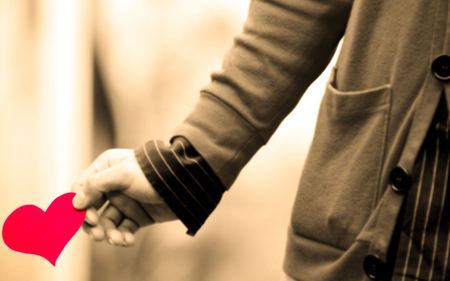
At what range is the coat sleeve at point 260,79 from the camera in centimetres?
62

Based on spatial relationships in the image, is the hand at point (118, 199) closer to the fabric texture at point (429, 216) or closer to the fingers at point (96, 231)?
the fingers at point (96, 231)

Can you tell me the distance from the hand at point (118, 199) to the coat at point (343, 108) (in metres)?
0.11

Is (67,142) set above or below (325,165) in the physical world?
below

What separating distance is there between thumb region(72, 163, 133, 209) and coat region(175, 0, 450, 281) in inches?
4.4

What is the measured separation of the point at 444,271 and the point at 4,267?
1153 mm

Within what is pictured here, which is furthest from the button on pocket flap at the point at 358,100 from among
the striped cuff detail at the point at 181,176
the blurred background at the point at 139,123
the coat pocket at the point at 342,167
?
the blurred background at the point at 139,123

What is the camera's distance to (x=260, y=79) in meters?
0.64

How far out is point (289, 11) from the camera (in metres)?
0.62

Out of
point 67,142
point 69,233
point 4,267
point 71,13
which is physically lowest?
point 4,267

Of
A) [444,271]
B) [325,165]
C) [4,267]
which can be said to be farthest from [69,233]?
[4,267]

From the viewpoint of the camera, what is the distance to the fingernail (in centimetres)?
63

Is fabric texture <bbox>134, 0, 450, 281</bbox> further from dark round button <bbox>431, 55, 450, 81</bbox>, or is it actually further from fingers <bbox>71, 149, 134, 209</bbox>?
fingers <bbox>71, 149, 134, 209</bbox>

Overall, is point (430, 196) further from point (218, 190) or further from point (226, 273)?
point (226, 273)

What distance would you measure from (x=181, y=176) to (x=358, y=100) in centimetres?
29
